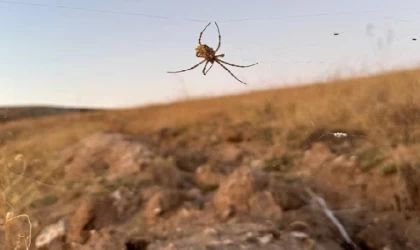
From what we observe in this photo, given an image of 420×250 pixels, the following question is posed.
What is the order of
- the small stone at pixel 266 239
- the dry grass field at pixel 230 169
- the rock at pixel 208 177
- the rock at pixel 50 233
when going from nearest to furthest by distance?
the small stone at pixel 266 239, the dry grass field at pixel 230 169, the rock at pixel 50 233, the rock at pixel 208 177

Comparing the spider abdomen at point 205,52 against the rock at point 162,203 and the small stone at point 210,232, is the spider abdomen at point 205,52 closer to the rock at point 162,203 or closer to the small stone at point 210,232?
the rock at point 162,203

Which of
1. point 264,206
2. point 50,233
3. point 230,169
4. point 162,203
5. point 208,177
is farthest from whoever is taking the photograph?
point 230,169

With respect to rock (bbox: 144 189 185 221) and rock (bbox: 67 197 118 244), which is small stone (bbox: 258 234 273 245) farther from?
rock (bbox: 67 197 118 244)

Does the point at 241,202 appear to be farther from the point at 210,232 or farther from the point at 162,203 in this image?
the point at 162,203

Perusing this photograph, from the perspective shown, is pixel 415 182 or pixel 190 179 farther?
pixel 190 179

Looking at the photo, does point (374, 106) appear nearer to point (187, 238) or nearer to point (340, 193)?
point (340, 193)

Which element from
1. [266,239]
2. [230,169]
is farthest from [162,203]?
[230,169]

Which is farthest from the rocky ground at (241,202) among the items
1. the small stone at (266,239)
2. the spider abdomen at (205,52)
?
the spider abdomen at (205,52)

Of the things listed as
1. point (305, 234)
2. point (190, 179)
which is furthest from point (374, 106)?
point (305, 234)
